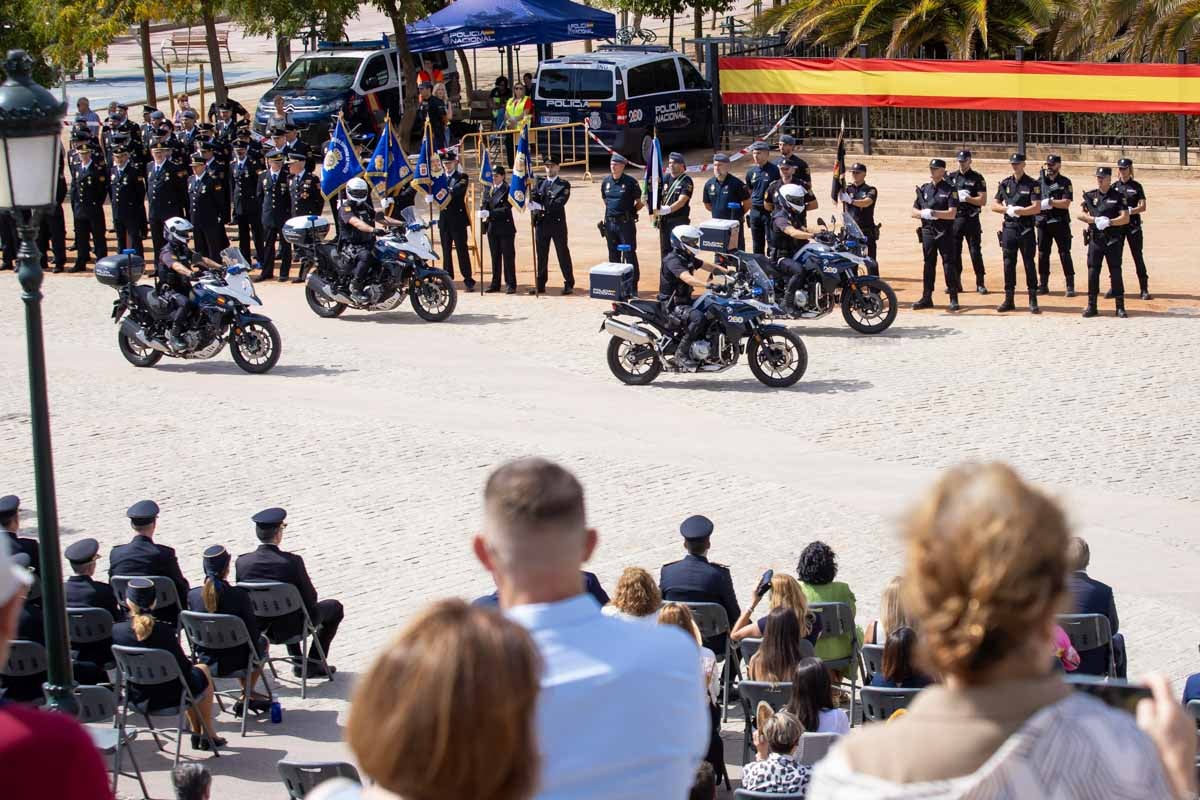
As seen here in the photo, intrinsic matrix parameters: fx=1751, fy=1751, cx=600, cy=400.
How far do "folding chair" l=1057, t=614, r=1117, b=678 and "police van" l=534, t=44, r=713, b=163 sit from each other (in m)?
22.5

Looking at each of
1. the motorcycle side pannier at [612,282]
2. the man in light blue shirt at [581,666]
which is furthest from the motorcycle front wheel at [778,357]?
the man in light blue shirt at [581,666]

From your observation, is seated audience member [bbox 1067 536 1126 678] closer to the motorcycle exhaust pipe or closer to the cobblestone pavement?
the cobblestone pavement

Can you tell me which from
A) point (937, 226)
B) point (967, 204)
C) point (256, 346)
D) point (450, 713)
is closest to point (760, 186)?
point (937, 226)

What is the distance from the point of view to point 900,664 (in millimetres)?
7539

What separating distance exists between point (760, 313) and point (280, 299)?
25.6 feet

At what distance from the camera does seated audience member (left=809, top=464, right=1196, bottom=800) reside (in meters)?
2.64

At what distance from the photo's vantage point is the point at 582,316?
792 inches

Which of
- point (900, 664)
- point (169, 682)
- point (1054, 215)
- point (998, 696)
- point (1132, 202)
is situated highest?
point (1132, 202)

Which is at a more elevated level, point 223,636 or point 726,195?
point 726,195

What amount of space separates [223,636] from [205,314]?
352 inches

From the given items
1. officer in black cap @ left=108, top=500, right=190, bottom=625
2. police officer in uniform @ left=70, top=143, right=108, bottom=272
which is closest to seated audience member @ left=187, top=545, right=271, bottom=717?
officer in black cap @ left=108, top=500, right=190, bottom=625

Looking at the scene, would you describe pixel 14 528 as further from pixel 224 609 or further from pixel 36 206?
pixel 36 206

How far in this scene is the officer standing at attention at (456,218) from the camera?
21.8m

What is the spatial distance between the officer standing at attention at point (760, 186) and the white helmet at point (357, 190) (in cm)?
469
